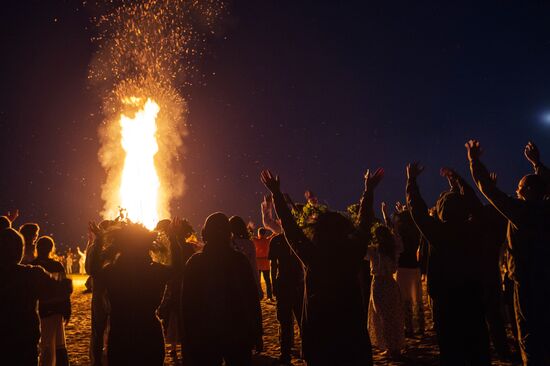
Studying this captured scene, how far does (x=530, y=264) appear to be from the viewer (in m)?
4.36

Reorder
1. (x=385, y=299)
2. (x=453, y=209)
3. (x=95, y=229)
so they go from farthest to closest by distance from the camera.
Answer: (x=385, y=299)
(x=95, y=229)
(x=453, y=209)

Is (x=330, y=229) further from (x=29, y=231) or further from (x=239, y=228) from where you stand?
(x=29, y=231)

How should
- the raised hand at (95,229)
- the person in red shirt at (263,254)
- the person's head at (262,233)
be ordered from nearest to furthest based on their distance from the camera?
the raised hand at (95,229), the person in red shirt at (263,254), the person's head at (262,233)

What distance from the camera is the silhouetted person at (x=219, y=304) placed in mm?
4277

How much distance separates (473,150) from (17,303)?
5.17 meters

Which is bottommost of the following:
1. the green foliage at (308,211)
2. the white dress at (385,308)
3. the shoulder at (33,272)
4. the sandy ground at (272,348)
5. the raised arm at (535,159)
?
the sandy ground at (272,348)

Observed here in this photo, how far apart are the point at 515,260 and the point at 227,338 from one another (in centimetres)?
321

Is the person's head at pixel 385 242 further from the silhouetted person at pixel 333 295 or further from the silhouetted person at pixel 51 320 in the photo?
the silhouetted person at pixel 51 320

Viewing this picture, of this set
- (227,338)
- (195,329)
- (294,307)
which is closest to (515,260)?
(227,338)

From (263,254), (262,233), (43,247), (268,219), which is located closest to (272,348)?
(268,219)

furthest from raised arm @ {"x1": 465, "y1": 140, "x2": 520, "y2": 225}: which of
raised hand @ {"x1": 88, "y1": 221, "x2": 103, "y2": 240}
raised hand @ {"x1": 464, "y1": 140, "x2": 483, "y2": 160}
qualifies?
raised hand @ {"x1": 88, "y1": 221, "x2": 103, "y2": 240}

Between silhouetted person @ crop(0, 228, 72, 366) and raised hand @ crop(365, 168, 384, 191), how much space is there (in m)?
3.70

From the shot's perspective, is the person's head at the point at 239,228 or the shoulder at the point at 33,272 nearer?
the shoulder at the point at 33,272

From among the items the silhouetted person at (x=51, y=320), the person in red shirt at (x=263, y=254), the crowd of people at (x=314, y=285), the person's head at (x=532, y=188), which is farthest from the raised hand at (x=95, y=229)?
the person in red shirt at (x=263, y=254)
